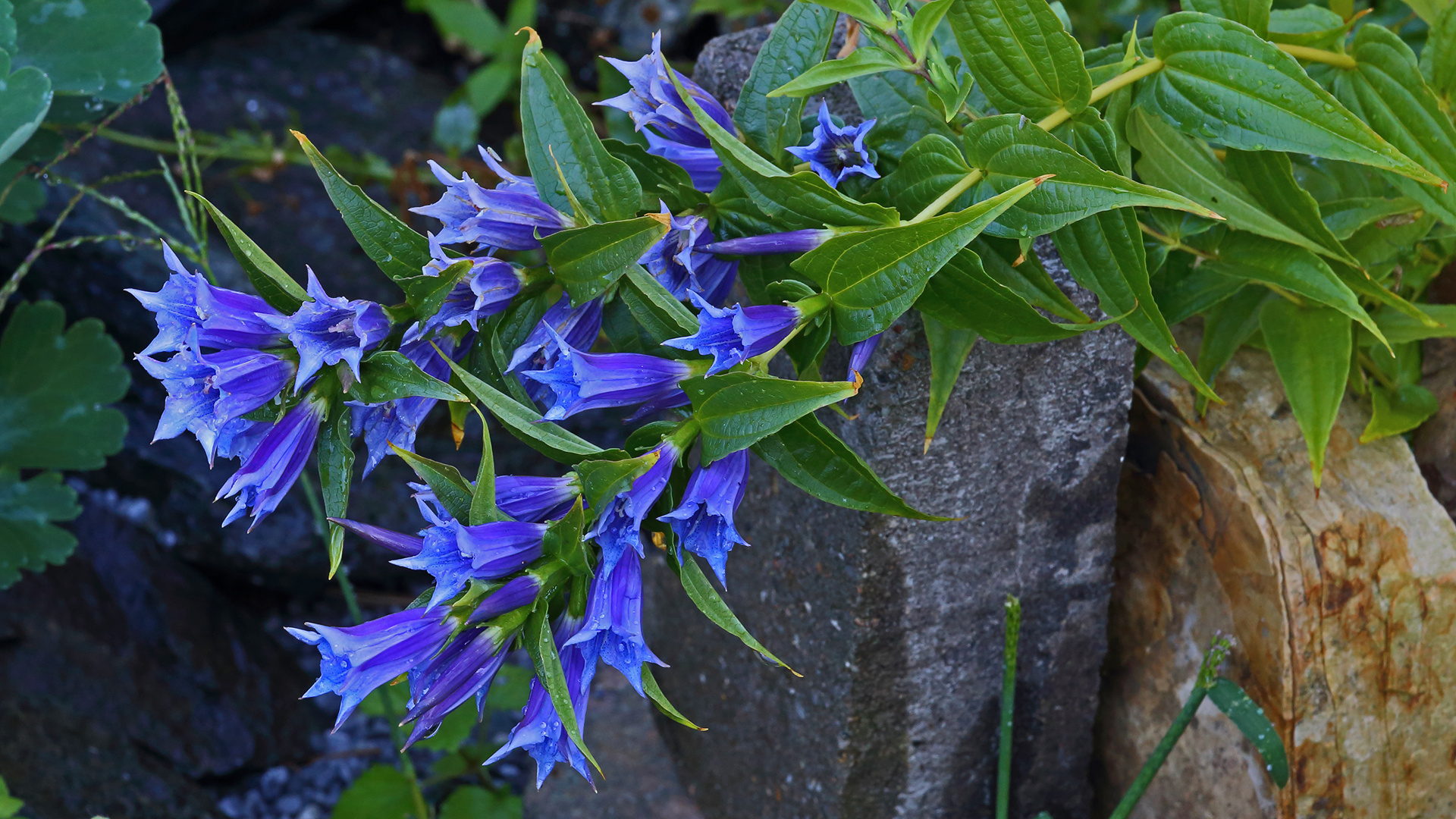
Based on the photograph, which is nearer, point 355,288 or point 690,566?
point 690,566

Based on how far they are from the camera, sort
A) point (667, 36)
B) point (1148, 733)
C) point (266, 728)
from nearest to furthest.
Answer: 1. point (1148, 733)
2. point (266, 728)
3. point (667, 36)

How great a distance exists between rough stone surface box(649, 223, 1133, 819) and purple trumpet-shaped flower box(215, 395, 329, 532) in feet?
2.03

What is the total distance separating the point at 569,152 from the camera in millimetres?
950

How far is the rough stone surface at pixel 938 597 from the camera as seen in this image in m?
1.30

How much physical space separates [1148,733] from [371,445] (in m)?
1.24

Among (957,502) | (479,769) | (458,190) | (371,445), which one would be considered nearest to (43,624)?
(479,769)

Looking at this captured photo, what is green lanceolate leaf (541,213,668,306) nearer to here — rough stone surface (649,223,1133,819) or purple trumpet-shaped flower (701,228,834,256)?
purple trumpet-shaped flower (701,228,834,256)

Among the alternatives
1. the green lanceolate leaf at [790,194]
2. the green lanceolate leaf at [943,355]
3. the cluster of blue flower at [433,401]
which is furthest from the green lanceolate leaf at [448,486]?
the green lanceolate leaf at [943,355]

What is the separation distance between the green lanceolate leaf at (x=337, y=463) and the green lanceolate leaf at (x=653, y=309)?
26 centimetres

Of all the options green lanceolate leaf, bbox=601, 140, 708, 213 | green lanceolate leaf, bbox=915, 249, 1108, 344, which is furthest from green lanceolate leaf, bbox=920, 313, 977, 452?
green lanceolate leaf, bbox=601, 140, 708, 213

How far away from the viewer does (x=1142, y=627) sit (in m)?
1.59

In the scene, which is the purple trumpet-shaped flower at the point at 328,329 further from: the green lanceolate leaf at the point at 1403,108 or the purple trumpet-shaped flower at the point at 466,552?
the green lanceolate leaf at the point at 1403,108

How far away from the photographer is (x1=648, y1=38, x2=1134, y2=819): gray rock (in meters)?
1.30

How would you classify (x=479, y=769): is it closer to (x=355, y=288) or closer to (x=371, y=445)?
(x=355, y=288)
